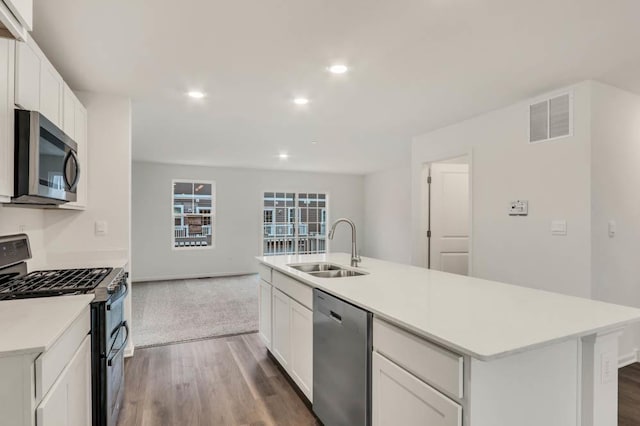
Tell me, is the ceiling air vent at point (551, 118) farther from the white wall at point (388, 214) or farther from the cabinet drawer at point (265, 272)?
the white wall at point (388, 214)

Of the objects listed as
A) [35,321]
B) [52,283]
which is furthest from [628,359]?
[52,283]

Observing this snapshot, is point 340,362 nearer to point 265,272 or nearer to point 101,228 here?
point 265,272

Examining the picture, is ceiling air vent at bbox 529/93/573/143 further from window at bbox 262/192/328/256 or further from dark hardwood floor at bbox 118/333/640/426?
window at bbox 262/192/328/256

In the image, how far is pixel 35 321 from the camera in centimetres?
131

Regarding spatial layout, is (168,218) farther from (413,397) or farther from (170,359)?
(413,397)

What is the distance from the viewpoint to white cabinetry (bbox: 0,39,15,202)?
148 centimetres

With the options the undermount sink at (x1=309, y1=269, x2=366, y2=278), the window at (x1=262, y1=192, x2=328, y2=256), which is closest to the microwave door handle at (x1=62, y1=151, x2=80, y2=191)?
the undermount sink at (x1=309, y1=269, x2=366, y2=278)

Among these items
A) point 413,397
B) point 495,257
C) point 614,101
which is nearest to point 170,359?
point 413,397

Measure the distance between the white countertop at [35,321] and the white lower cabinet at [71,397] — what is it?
20 cm

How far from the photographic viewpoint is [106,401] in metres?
1.78

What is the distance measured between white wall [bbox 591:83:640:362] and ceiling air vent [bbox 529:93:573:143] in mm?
173

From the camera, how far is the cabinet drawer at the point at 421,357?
3.74 feet

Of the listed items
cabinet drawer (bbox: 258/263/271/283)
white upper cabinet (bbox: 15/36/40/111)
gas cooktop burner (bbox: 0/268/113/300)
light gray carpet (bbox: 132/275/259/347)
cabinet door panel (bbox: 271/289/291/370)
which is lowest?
light gray carpet (bbox: 132/275/259/347)

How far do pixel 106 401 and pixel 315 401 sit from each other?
1.14 meters
